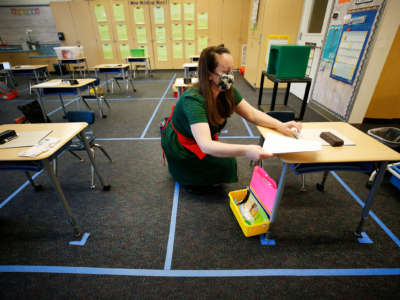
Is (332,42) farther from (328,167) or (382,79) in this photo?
(328,167)

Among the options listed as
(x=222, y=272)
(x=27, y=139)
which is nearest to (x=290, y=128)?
(x=222, y=272)

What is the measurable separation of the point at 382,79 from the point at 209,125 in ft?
11.1

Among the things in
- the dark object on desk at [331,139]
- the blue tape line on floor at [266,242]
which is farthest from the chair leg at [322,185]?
the blue tape line on floor at [266,242]

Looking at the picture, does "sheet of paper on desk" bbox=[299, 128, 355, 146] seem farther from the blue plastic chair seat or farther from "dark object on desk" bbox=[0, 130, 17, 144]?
"dark object on desk" bbox=[0, 130, 17, 144]

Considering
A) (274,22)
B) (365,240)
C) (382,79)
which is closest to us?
(365,240)

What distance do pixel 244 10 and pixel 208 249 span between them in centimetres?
854

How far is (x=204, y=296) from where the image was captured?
4.06 ft

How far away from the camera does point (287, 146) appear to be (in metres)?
1.19

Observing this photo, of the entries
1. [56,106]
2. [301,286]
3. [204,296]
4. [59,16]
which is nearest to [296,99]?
[301,286]

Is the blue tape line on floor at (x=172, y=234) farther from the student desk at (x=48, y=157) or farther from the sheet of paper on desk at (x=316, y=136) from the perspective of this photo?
the sheet of paper on desk at (x=316, y=136)

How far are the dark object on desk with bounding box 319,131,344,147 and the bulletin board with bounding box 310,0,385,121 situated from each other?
2.48m

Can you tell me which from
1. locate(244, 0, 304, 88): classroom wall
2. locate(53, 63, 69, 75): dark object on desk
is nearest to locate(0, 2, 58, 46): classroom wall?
locate(53, 63, 69, 75): dark object on desk

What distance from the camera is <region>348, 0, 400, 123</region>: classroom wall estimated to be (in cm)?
271

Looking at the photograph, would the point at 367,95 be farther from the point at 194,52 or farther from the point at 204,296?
the point at 194,52
